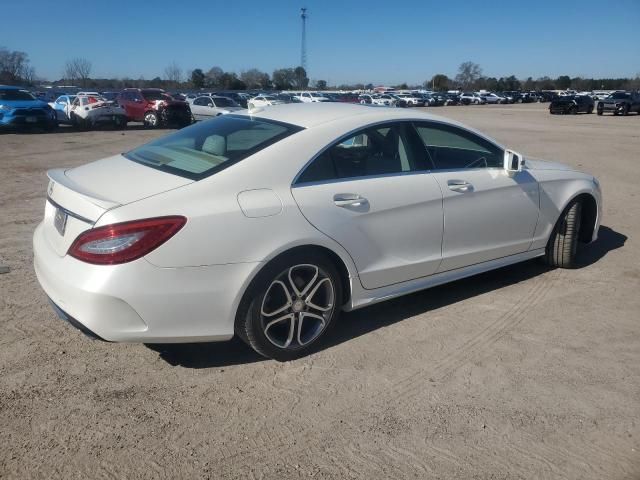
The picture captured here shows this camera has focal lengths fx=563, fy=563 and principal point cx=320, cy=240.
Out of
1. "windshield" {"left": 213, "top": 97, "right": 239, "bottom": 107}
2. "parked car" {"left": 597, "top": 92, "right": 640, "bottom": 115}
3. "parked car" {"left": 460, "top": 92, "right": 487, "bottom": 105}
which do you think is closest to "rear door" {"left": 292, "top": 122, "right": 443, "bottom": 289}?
"windshield" {"left": 213, "top": 97, "right": 239, "bottom": 107}

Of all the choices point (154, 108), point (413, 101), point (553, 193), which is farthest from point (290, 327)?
point (413, 101)

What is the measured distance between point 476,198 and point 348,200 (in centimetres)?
126

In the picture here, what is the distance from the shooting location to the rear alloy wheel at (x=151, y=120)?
25.2 metres

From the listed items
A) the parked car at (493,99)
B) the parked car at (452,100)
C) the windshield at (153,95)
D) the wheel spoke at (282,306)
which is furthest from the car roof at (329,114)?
the parked car at (493,99)

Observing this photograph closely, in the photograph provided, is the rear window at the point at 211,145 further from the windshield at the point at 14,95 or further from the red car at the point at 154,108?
the red car at the point at 154,108

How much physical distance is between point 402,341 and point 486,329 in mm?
681

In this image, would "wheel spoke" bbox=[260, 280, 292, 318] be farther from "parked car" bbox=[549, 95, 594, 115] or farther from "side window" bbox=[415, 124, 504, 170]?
"parked car" bbox=[549, 95, 594, 115]

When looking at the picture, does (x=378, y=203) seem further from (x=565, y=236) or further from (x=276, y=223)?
(x=565, y=236)

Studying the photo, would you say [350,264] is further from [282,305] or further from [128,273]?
[128,273]

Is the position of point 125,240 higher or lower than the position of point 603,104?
lower

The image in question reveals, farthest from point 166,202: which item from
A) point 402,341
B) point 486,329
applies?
point 486,329

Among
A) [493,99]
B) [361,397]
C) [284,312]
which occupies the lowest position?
[361,397]

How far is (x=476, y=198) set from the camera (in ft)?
14.3

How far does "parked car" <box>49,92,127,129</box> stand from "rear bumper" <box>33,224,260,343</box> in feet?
72.7
